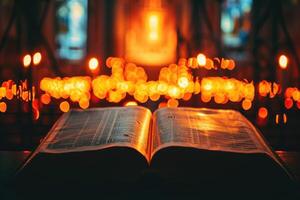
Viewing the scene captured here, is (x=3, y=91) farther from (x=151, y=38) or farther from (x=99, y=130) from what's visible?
(x=151, y=38)

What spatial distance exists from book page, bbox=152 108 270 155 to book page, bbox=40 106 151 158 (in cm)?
3

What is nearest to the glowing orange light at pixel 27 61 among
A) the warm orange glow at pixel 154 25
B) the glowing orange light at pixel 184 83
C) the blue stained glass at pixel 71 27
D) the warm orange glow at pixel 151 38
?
the glowing orange light at pixel 184 83

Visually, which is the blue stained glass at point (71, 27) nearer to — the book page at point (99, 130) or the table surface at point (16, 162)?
the book page at point (99, 130)

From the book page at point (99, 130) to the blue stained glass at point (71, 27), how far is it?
Result: 19.8 feet

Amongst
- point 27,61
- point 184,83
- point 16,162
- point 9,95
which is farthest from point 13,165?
point 184,83

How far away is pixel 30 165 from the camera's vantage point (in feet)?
3.21

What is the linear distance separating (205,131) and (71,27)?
6.54 meters

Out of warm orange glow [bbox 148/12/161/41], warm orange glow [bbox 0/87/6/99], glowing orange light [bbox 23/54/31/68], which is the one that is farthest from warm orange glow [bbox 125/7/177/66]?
glowing orange light [bbox 23/54/31/68]

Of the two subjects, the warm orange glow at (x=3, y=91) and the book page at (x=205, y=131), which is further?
the warm orange glow at (x=3, y=91)

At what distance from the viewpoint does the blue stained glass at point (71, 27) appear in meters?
7.34

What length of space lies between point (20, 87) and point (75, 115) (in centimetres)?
33

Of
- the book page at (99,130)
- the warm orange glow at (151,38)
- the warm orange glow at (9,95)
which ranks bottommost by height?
the book page at (99,130)

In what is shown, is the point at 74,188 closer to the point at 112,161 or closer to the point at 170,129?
the point at 112,161

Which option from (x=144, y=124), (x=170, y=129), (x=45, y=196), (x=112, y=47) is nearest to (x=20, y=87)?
(x=144, y=124)
